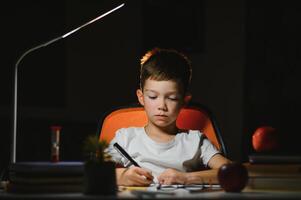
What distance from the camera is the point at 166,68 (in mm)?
2330

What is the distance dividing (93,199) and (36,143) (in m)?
4.43

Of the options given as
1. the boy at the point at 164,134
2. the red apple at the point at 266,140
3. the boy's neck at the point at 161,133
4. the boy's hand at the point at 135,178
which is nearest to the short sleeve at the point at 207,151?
the boy at the point at 164,134

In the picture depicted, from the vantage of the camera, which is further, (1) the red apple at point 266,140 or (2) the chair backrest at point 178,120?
(2) the chair backrest at point 178,120

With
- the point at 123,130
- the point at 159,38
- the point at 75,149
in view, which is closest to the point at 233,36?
the point at 159,38

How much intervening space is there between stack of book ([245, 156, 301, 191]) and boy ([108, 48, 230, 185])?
387 millimetres

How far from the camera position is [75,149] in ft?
19.8

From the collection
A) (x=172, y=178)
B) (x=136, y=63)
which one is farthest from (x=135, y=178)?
(x=136, y=63)

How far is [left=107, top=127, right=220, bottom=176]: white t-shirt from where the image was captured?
7.48 ft

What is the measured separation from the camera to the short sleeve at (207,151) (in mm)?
2297

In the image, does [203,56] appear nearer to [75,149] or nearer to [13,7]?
[75,149]

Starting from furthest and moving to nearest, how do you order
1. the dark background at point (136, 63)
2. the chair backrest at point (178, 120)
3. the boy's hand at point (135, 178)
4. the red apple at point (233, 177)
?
the dark background at point (136, 63), the chair backrest at point (178, 120), the boy's hand at point (135, 178), the red apple at point (233, 177)

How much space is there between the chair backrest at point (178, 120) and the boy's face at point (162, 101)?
0.30 metres

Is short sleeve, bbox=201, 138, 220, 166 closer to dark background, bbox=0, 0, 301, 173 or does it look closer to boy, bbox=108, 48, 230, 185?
boy, bbox=108, 48, 230, 185

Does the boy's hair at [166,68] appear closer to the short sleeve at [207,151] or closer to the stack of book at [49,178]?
the short sleeve at [207,151]
